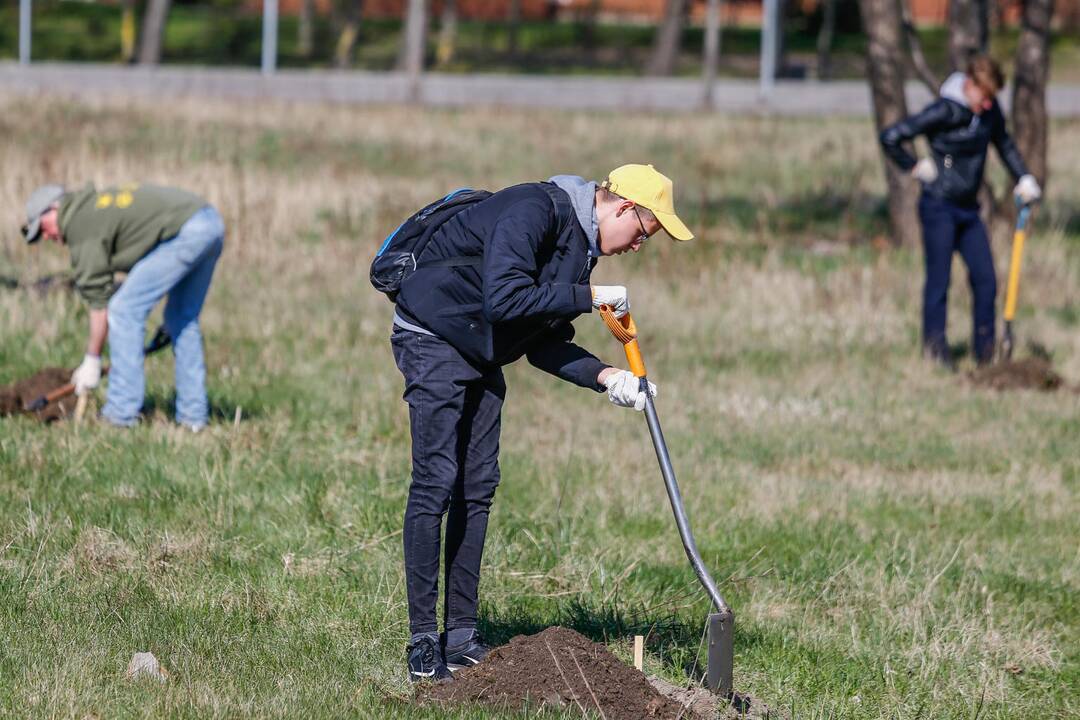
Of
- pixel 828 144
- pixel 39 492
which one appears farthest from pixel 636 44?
pixel 39 492

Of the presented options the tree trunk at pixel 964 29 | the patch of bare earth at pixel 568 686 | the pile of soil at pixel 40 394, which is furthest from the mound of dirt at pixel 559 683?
the tree trunk at pixel 964 29

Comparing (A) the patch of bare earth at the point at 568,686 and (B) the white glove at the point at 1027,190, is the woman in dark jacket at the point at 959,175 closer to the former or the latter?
(B) the white glove at the point at 1027,190

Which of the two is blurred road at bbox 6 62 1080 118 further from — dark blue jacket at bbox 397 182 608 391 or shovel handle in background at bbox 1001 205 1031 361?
dark blue jacket at bbox 397 182 608 391

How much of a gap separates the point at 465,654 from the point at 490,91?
2910 centimetres

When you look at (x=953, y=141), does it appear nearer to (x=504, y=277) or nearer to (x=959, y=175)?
(x=959, y=175)

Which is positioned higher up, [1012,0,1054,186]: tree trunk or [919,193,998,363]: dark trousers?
[1012,0,1054,186]: tree trunk

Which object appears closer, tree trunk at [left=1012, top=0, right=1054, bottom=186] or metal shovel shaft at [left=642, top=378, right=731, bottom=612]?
metal shovel shaft at [left=642, top=378, right=731, bottom=612]

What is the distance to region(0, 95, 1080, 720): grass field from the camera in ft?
17.9

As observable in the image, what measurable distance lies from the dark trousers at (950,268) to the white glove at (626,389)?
6.12 metres

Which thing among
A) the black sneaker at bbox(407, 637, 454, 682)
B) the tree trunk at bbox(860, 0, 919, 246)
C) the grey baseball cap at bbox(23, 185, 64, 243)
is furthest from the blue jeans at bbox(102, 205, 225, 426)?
the tree trunk at bbox(860, 0, 919, 246)

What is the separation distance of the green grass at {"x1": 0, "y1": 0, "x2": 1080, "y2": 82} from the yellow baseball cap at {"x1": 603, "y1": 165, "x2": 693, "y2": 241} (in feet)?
124

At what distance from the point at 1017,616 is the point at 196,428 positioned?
4.38 metres

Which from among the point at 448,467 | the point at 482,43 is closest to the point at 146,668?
the point at 448,467

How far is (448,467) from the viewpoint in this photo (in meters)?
4.94
